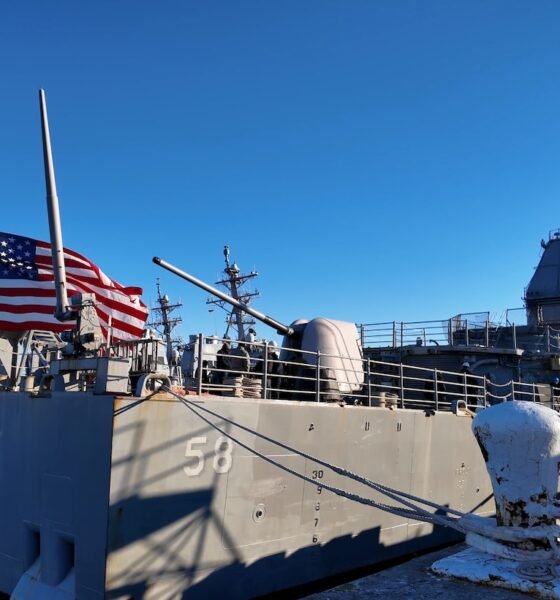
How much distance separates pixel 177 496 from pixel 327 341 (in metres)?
4.13

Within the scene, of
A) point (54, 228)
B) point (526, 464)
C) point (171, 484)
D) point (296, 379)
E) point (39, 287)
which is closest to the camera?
point (526, 464)

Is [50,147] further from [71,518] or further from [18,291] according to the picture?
[71,518]

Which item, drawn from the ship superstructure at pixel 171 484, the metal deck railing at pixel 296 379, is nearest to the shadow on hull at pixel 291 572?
the ship superstructure at pixel 171 484

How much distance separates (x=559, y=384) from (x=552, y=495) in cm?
1134

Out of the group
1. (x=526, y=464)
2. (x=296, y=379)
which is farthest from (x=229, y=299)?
(x=526, y=464)

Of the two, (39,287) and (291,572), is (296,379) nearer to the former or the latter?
(291,572)

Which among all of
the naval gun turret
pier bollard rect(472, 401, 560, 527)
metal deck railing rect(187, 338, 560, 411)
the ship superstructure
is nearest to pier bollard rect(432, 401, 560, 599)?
pier bollard rect(472, 401, 560, 527)

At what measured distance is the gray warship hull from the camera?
6.06 metres

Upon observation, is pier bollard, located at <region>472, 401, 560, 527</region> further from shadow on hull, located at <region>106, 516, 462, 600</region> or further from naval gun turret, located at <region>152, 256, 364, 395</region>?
naval gun turret, located at <region>152, 256, 364, 395</region>

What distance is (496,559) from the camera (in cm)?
447

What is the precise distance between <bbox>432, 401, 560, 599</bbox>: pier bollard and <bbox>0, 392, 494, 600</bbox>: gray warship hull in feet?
5.96

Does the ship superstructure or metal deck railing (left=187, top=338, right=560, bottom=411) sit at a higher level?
metal deck railing (left=187, top=338, right=560, bottom=411)

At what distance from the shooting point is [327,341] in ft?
32.2

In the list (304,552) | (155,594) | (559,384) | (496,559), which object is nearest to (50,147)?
(155,594)
